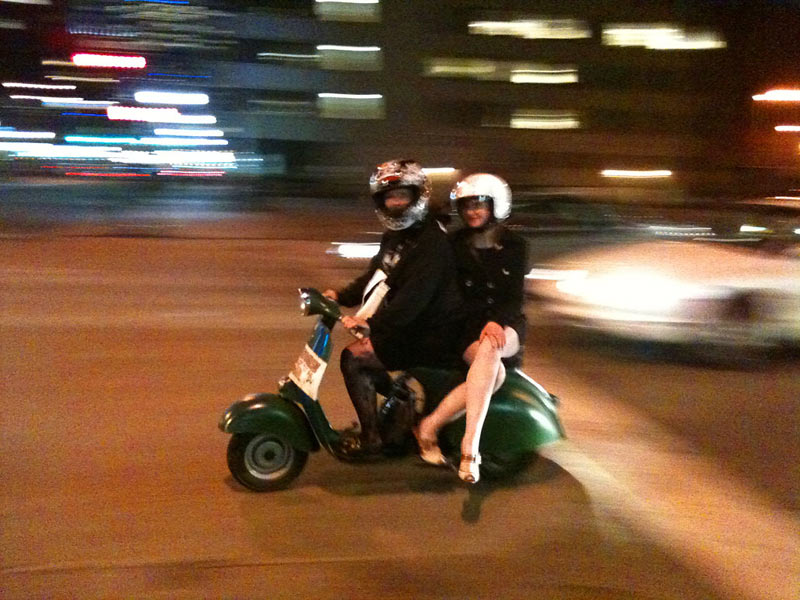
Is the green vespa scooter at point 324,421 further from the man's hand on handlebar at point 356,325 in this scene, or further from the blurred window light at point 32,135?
the blurred window light at point 32,135

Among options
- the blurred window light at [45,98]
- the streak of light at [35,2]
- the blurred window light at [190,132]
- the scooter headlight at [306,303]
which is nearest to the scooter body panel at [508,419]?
the scooter headlight at [306,303]

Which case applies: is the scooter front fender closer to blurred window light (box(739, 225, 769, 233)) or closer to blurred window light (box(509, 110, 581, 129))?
blurred window light (box(739, 225, 769, 233))

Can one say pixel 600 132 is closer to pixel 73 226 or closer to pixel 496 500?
pixel 73 226

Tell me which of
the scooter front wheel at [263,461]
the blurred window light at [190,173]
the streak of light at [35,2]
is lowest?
the scooter front wheel at [263,461]

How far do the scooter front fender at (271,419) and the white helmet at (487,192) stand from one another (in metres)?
1.50

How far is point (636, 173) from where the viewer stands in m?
55.4

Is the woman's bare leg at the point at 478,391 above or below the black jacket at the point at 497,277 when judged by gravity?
below

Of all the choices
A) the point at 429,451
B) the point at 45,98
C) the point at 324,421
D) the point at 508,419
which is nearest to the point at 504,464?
the point at 508,419

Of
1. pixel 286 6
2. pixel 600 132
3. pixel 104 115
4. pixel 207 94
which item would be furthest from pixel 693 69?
pixel 104 115

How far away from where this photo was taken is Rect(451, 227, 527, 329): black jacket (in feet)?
14.8

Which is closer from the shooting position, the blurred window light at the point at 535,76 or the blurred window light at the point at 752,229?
the blurred window light at the point at 752,229

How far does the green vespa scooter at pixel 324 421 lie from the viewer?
4.35 meters

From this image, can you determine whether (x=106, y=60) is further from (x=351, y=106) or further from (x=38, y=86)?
(x=351, y=106)

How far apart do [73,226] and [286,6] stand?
38.7 metres
